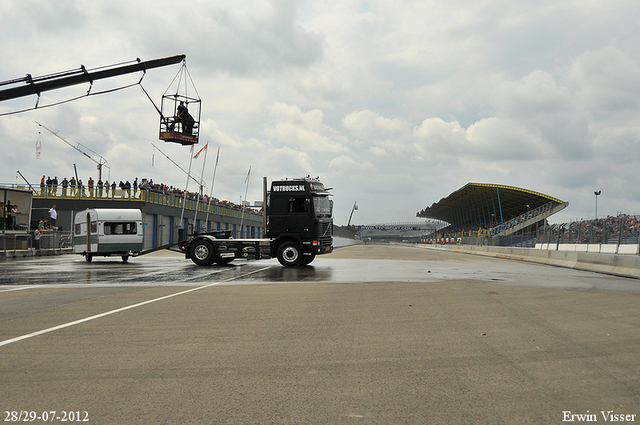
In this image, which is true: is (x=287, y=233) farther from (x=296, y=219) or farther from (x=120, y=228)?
(x=120, y=228)

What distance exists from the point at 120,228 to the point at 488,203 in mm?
76990

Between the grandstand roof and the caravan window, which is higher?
the grandstand roof

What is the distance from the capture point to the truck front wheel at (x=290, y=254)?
2103cm

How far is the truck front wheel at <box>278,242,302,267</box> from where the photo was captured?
2103 centimetres

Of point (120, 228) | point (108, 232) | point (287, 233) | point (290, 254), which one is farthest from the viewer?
point (120, 228)

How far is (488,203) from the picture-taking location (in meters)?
90.8

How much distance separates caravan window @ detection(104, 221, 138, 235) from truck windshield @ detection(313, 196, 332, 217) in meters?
9.80

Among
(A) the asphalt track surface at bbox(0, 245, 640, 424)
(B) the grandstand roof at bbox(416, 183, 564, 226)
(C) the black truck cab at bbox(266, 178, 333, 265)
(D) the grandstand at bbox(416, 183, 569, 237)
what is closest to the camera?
(A) the asphalt track surface at bbox(0, 245, 640, 424)

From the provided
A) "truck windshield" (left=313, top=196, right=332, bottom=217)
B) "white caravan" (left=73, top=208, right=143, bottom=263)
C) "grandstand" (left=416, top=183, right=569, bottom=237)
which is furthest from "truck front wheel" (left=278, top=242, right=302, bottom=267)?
"grandstand" (left=416, top=183, right=569, bottom=237)

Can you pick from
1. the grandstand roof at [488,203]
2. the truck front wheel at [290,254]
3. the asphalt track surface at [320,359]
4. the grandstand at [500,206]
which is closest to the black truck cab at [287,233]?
the truck front wheel at [290,254]

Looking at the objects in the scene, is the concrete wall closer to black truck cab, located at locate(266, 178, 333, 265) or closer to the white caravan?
black truck cab, located at locate(266, 178, 333, 265)

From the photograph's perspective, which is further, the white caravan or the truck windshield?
the white caravan

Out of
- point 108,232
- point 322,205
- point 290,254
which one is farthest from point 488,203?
point 108,232

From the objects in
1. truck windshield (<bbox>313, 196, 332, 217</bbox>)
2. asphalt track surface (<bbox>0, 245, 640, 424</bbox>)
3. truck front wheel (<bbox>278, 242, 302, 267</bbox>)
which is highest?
truck windshield (<bbox>313, 196, 332, 217</bbox>)
